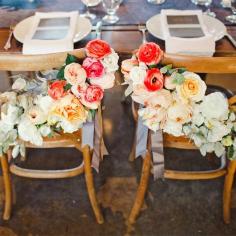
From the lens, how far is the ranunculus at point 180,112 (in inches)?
44.0

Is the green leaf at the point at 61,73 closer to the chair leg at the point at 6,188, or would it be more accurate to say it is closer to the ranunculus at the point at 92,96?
the ranunculus at the point at 92,96

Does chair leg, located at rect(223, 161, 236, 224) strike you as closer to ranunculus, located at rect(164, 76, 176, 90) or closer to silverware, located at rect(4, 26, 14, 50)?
ranunculus, located at rect(164, 76, 176, 90)

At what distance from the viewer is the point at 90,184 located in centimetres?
149

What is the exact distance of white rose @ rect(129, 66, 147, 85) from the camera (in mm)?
1090

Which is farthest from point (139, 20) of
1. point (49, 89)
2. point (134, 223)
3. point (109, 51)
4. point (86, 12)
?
point (134, 223)

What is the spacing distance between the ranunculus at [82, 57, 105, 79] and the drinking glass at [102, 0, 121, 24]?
0.51 metres

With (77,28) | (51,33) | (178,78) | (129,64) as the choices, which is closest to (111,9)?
(77,28)

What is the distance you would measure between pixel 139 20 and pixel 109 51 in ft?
1.72

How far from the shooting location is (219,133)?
3.81 ft

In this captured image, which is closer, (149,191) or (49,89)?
(49,89)

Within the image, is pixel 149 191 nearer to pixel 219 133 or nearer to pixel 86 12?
pixel 219 133

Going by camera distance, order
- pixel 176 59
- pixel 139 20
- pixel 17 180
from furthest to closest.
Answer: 1. pixel 17 180
2. pixel 139 20
3. pixel 176 59

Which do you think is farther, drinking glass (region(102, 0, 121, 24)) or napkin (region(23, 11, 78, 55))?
drinking glass (region(102, 0, 121, 24))

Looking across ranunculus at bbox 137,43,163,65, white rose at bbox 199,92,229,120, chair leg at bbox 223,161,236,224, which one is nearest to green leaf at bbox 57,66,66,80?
ranunculus at bbox 137,43,163,65
